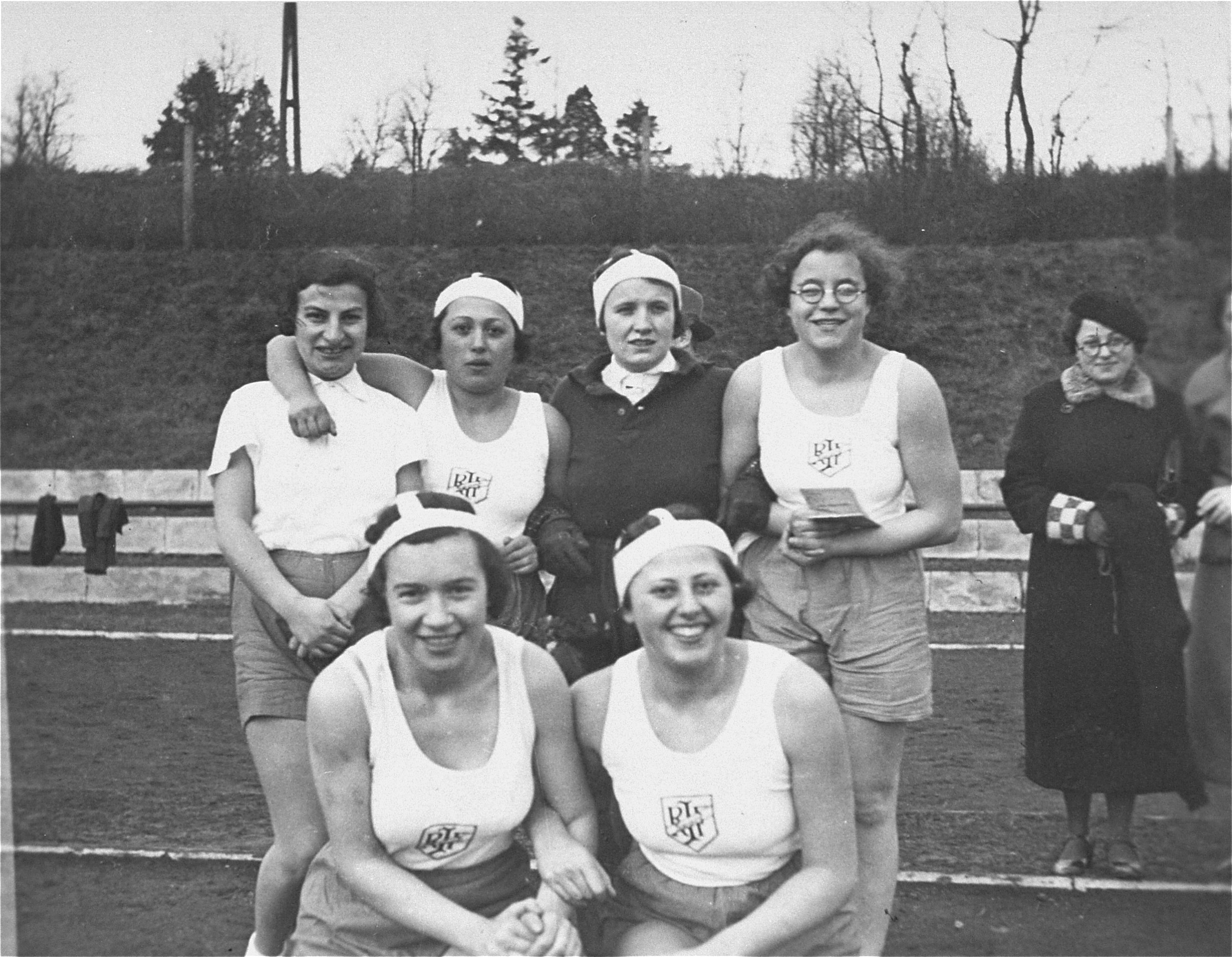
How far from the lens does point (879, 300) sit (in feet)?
11.8

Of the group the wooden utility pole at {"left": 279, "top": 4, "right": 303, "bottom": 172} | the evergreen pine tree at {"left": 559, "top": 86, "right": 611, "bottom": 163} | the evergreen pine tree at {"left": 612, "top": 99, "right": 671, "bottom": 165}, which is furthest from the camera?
the evergreen pine tree at {"left": 559, "top": 86, "right": 611, "bottom": 163}

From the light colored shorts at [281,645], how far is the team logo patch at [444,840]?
0.67m

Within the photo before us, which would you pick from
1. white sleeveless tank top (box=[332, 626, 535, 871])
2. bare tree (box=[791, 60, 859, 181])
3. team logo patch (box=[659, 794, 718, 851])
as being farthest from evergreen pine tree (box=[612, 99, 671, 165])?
team logo patch (box=[659, 794, 718, 851])

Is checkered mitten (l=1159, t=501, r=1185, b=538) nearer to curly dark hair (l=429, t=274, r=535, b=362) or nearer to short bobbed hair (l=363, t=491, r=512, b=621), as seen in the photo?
curly dark hair (l=429, t=274, r=535, b=362)

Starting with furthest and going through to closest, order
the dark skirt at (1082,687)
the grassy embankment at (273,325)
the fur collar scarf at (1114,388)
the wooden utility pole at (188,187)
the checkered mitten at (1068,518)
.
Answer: the grassy embankment at (273,325) < the wooden utility pole at (188,187) < the dark skirt at (1082,687) < the checkered mitten at (1068,518) < the fur collar scarf at (1114,388)

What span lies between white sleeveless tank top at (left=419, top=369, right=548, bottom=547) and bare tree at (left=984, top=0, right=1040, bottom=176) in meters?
2.20

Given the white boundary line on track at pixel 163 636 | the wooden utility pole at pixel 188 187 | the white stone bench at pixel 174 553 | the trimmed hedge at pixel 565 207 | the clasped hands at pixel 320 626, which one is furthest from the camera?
the white stone bench at pixel 174 553

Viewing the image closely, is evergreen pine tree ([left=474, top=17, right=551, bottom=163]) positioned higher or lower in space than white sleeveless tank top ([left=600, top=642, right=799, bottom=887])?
higher

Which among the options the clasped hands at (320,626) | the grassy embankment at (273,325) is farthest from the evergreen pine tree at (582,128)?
the clasped hands at (320,626)

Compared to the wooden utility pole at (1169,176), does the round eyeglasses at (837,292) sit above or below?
below

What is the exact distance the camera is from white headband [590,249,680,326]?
3518mm

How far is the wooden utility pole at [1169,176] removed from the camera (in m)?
3.92

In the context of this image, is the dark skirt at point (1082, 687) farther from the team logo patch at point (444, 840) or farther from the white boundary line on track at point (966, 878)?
the team logo patch at point (444, 840)

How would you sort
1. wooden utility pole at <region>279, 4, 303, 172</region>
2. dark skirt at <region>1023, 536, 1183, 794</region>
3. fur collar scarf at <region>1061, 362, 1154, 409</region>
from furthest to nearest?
wooden utility pole at <region>279, 4, 303, 172</region>, dark skirt at <region>1023, 536, 1183, 794</region>, fur collar scarf at <region>1061, 362, 1154, 409</region>
